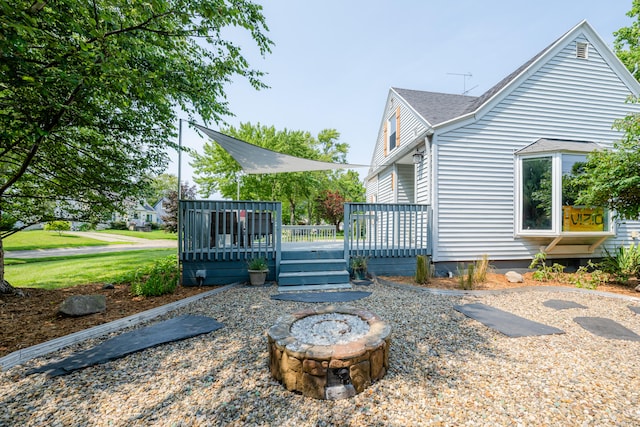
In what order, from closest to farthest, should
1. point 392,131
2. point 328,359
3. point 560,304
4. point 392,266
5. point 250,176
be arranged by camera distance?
point 328,359, point 560,304, point 392,266, point 392,131, point 250,176

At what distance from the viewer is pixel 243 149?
6.55m

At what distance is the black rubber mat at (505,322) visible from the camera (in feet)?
10.8

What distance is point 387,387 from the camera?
2.16 metres

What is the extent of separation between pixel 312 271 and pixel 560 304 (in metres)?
4.57

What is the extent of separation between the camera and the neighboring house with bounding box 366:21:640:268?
6336mm

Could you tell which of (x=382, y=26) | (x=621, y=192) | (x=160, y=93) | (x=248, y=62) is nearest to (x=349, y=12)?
(x=382, y=26)

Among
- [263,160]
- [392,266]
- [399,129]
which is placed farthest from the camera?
[399,129]

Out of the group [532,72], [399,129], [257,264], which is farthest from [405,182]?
[257,264]

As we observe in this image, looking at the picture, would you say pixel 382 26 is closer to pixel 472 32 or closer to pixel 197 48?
pixel 472 32

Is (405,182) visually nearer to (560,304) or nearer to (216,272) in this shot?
(560,304)

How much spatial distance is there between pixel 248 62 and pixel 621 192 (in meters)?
8.05

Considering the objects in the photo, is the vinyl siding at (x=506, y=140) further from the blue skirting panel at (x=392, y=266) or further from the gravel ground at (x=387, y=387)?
the gravel ground at (x=387, y=387)

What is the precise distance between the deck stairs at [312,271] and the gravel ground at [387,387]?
217 centimetres

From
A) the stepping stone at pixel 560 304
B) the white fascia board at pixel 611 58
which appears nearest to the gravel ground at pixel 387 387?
the stepping stone at pixel 560 304
